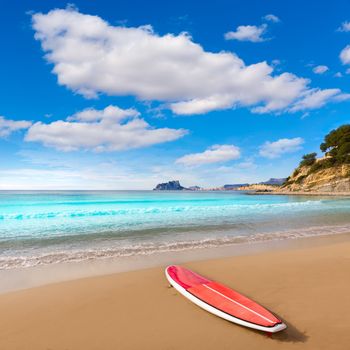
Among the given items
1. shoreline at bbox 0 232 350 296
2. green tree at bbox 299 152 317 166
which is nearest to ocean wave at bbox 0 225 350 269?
shoreline at bbox 0 232 350 296

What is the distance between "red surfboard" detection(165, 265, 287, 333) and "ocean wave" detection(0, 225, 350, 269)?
3509mm

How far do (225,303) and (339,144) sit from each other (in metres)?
92.8

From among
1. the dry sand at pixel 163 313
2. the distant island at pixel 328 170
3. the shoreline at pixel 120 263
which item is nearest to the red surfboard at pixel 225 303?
the dry sand at pixel 163 313

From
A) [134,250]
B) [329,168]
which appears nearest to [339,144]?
[329,168]

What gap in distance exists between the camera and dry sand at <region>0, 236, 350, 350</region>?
138 inches

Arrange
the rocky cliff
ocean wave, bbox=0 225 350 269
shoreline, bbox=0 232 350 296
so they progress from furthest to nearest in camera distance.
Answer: the rocky cliff
ocean wave, bbox=0 225 350 269
shoreline, bbox=0 232 350 296

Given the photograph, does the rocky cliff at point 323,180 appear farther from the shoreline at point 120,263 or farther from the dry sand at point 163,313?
the dry sand at point 163,313

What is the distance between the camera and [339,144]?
8006cm

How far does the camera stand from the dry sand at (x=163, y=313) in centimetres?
350

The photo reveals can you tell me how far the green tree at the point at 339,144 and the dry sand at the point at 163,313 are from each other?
268ft

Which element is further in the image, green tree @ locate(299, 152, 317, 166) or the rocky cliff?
green tree @ locate(299, 152, 317, 166)

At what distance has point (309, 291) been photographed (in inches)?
200

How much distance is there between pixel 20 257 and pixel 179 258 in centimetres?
528

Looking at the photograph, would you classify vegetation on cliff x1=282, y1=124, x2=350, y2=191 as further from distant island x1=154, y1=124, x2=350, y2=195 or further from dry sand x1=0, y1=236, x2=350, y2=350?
dry sand x1=0, y1=236, x2=350, y2=350
